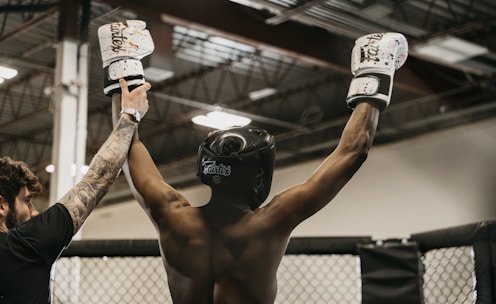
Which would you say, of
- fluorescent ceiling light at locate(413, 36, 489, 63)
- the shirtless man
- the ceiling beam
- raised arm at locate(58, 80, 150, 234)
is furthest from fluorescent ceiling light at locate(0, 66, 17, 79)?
the shirtless man

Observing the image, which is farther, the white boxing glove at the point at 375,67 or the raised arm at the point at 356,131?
the white boxing glove at the point at 375,67

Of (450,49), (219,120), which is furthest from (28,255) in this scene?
(219,120)

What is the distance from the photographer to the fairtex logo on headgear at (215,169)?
6.76ft

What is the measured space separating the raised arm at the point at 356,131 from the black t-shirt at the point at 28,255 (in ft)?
1.98

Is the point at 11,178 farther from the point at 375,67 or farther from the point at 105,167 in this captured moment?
the point at 375,67

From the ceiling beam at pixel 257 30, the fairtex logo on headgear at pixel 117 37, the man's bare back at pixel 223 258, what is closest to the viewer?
the man's bare back at pixel 223 258

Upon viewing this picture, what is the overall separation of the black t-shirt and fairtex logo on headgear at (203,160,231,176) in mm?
434

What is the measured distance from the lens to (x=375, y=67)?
2227mm

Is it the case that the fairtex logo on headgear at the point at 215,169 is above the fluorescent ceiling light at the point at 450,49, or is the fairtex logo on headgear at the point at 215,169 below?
below

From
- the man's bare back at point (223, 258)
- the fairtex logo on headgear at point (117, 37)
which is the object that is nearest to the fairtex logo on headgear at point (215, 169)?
the man's bare back at point (223, 258)

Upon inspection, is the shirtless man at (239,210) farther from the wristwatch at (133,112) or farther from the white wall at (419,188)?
the white wall at (419,188)

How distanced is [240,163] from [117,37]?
633 millimetres

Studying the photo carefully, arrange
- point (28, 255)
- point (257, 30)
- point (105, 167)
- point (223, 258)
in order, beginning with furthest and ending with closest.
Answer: point (257, 30) < point (105, 167) < point (223, 258) < point (28, 255)

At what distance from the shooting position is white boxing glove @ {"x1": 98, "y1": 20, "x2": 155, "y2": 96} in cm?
230
